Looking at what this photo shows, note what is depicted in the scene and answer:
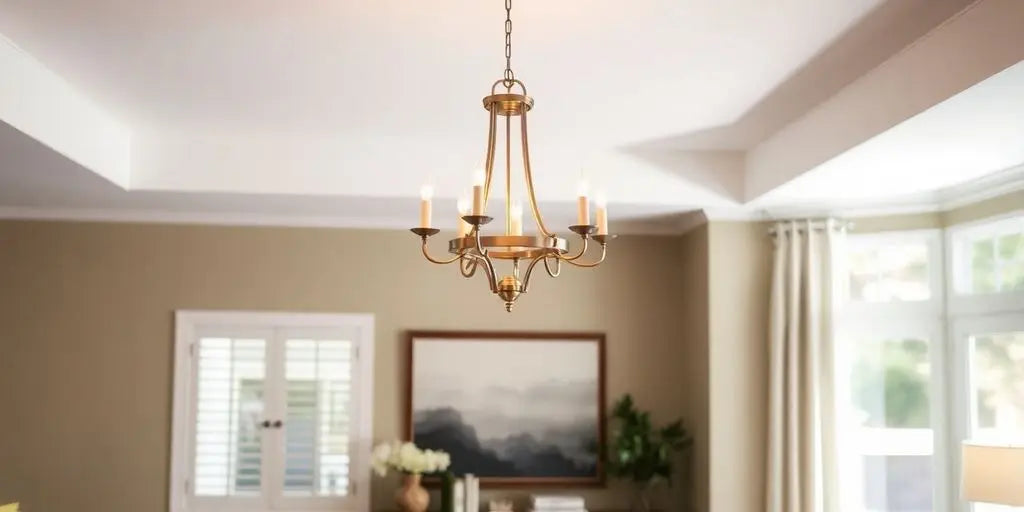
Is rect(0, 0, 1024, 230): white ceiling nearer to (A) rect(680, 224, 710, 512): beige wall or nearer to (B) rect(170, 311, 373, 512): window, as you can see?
(A) rect(680, 224, 710, 512): beige wall

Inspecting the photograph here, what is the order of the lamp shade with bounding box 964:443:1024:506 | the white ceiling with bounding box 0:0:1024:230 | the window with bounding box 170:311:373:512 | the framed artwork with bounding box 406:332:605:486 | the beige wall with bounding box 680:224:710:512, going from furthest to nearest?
the framed artwork with bounding box 406:332:605:486, the window with bounding box 170:311:373:512, the beige wall with bounding box 680:224:710:512, the lamp shade with bounding box 964:443:1024:506, the white ceiling with bounding box 0:0:1024:230

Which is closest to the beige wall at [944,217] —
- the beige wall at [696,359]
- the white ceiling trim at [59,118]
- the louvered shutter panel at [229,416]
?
the beige wall at [696,359]

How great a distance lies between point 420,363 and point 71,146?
238cm

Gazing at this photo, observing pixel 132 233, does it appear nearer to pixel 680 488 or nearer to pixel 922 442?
pixel 680 488

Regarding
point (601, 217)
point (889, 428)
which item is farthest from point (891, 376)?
point (601, 217)

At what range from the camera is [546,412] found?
591 centimetres

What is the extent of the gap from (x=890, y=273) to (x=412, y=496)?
2854mm

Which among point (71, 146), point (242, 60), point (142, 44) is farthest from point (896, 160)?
point (71, 146)

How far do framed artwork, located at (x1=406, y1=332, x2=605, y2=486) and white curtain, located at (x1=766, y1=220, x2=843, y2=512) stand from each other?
113 cm

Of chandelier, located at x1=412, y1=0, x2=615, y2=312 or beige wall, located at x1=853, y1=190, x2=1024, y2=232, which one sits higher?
beige wall, located at x1=853, y1=190, x2=1024, y2=232

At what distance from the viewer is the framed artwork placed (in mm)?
5852

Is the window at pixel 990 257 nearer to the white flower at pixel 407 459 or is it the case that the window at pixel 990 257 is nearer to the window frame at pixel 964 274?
→ the window frame at pixel 964 274

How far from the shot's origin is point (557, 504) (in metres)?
5.67

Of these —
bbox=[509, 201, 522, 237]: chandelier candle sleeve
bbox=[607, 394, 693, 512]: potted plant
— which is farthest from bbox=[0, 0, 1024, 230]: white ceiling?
bbox=[607, 394, 693, 512]: potted plant
